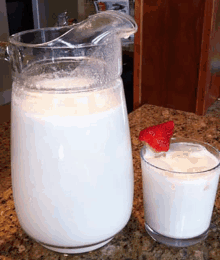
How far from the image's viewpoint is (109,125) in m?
0.39

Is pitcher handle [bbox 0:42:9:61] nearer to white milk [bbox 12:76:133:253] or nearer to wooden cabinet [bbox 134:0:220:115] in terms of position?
white milk [bbox 12:76:133:253]

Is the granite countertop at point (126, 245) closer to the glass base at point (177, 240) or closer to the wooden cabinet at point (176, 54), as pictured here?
the glass base at point (177, 240)

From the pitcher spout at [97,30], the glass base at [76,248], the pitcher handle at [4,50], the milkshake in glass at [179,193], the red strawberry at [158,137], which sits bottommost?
the glass base at [76,248]

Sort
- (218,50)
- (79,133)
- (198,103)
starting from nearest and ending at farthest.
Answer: (79,133) < (198,103) < (218,50)

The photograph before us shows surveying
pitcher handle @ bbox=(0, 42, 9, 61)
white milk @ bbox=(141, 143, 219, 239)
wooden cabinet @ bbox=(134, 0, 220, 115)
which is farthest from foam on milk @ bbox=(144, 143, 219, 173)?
wooden cabinet @ bbox=(134, 0, 220, 115)

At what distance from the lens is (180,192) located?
441 millimetres

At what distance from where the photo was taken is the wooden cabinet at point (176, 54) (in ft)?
3.95

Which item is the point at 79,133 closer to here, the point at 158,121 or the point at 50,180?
the point at 50,180

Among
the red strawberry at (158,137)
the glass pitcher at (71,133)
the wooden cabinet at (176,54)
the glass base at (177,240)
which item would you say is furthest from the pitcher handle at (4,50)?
the wooden cabinet at (176,54)

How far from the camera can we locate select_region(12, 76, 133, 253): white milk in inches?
14.7

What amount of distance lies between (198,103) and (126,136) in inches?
32.6

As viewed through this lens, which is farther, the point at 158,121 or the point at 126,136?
the point at 158,121

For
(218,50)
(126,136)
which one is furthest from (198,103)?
(126,136)

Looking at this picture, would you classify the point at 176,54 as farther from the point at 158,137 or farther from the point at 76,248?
the point at 76,248
